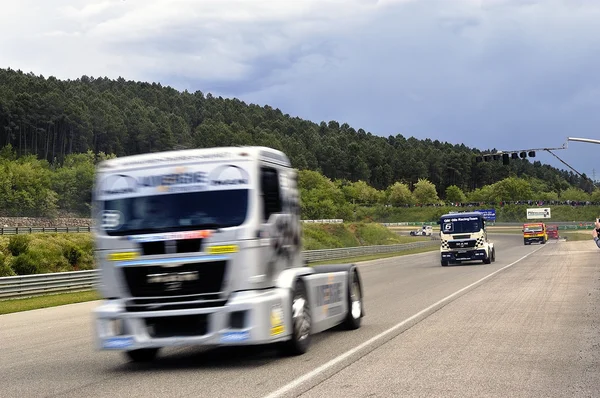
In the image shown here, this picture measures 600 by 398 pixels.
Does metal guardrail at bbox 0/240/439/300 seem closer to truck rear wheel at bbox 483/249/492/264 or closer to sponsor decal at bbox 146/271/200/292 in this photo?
sponsor decal at bbox 146/271/200/292

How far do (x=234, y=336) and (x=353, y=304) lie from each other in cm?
433

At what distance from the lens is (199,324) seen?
374 inches

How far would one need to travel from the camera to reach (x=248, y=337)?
9.41 metres

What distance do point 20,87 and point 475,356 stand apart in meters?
150

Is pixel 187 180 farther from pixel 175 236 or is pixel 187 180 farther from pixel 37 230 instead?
pixel 37 230

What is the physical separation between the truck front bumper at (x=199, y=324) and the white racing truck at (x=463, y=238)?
29.8m

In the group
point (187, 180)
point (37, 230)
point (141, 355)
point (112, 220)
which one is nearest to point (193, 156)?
point (187, 180)

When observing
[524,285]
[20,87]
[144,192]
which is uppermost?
[20,87]

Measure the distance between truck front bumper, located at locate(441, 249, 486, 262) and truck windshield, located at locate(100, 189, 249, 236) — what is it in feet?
99.2

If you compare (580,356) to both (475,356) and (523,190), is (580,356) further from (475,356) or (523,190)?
(523,190)

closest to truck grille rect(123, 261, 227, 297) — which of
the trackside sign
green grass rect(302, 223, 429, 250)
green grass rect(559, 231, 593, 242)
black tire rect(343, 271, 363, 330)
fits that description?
black tire rect(343, 271, 363, 330)

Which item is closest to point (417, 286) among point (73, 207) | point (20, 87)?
point (73, 207)

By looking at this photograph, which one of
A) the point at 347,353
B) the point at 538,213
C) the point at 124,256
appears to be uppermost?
the point at 538,213

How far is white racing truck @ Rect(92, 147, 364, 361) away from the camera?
31.0 feet
